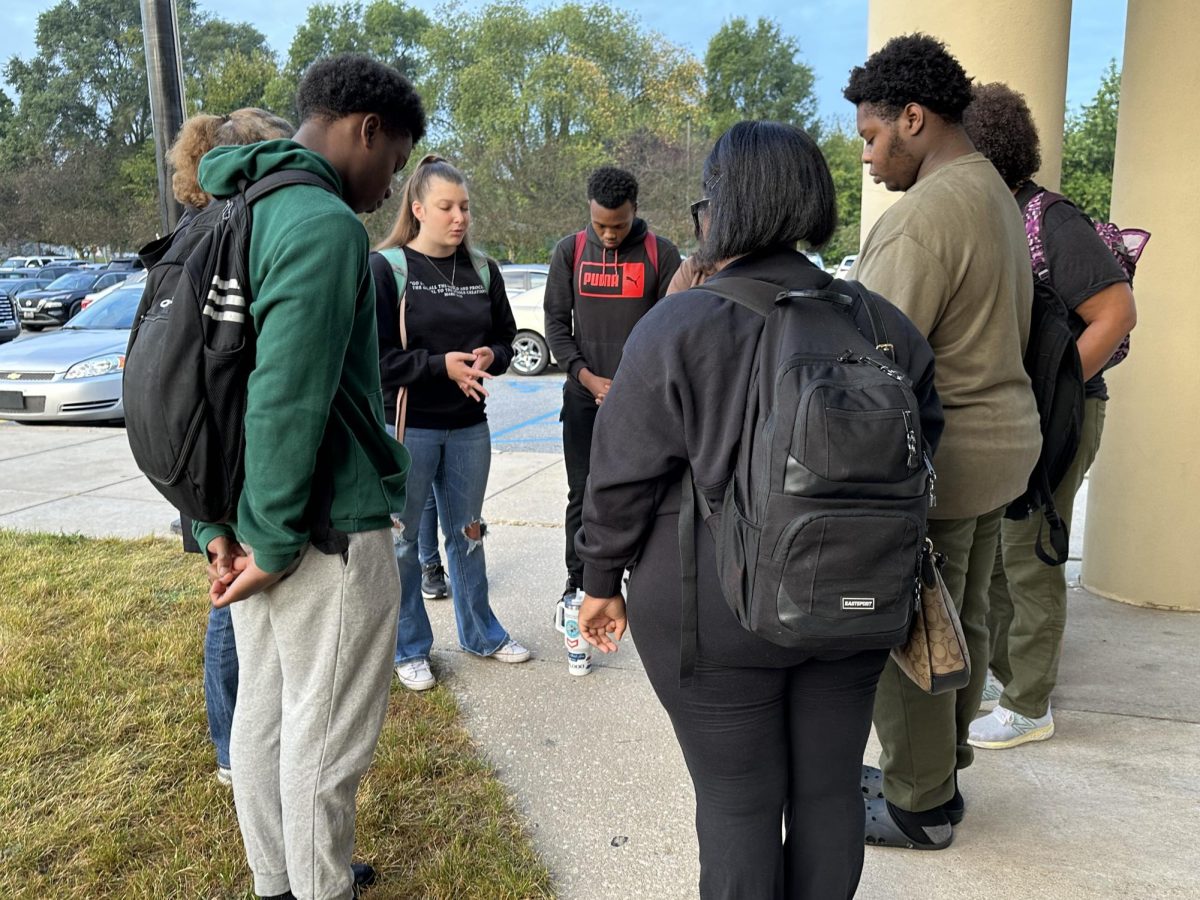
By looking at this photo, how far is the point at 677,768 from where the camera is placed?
317 cm

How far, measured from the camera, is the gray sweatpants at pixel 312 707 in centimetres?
204

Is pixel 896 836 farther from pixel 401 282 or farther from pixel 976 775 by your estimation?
pixel 401 282

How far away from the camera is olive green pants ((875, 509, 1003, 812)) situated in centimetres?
249

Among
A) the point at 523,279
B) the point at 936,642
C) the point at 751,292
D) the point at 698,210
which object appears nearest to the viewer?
the point at 751,292

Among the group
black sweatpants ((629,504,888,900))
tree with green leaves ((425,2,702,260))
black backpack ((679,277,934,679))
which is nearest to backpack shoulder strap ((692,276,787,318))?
black backpack ((679,277,934,679))

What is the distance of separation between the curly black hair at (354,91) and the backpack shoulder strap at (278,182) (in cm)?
23

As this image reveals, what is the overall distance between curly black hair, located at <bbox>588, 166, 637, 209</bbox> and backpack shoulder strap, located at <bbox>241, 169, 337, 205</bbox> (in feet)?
7.88

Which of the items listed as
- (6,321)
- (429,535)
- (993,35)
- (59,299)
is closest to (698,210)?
(993,35)

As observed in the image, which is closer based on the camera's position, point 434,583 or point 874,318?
point 874,318

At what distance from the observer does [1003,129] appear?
115 inches

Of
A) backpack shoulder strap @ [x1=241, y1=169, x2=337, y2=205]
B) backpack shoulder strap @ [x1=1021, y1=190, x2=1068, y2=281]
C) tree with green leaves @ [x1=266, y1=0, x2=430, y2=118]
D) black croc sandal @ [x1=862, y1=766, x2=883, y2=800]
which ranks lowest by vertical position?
→ black croc sandal @ [x1=862, y1=766, x2=883, y2=800]

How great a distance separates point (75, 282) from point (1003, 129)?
29.0 metres

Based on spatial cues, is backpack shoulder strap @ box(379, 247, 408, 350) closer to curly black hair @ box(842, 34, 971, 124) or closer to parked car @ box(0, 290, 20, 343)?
curly black hair @ box(842, 34, 971, 124)

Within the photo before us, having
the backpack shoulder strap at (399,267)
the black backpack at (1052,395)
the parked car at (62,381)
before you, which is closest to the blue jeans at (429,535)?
the backpack shoulder strap at (399,267)
